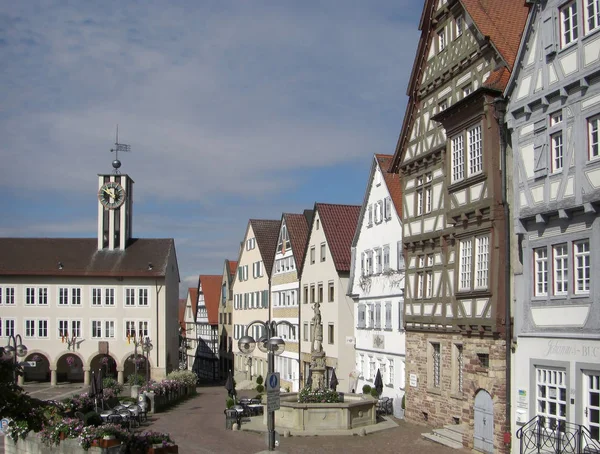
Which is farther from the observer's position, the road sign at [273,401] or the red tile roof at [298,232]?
the red tile roof at [298,232]

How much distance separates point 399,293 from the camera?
3550 cm

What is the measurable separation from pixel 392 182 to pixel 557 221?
61.4ft

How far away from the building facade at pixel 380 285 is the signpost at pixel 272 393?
16.8 metres

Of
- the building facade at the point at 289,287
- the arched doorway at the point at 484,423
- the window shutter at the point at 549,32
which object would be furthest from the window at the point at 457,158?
the building facade at the point at 289,287

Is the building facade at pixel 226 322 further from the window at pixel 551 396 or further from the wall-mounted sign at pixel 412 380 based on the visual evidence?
the window at pixel 551 396

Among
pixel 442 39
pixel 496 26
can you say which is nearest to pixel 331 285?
pixel 442 39

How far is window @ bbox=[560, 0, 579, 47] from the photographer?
1842 cm

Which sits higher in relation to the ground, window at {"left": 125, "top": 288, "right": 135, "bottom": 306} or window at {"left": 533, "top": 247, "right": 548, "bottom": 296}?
window at {"left": 533, "top": 247, "right": 548, "bottom": 296}

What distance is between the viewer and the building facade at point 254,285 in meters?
61.5

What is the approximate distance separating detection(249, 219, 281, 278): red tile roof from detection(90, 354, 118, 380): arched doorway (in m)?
14.1

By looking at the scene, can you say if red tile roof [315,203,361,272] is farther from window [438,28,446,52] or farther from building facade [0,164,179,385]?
building facade [0,164,179,385]

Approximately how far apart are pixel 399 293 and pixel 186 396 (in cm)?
1901

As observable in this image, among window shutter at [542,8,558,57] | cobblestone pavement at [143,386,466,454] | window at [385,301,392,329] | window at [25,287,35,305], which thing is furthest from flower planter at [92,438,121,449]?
window at [25,287,35,305]

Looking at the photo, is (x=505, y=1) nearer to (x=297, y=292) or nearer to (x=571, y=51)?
(x=571, y=51)
